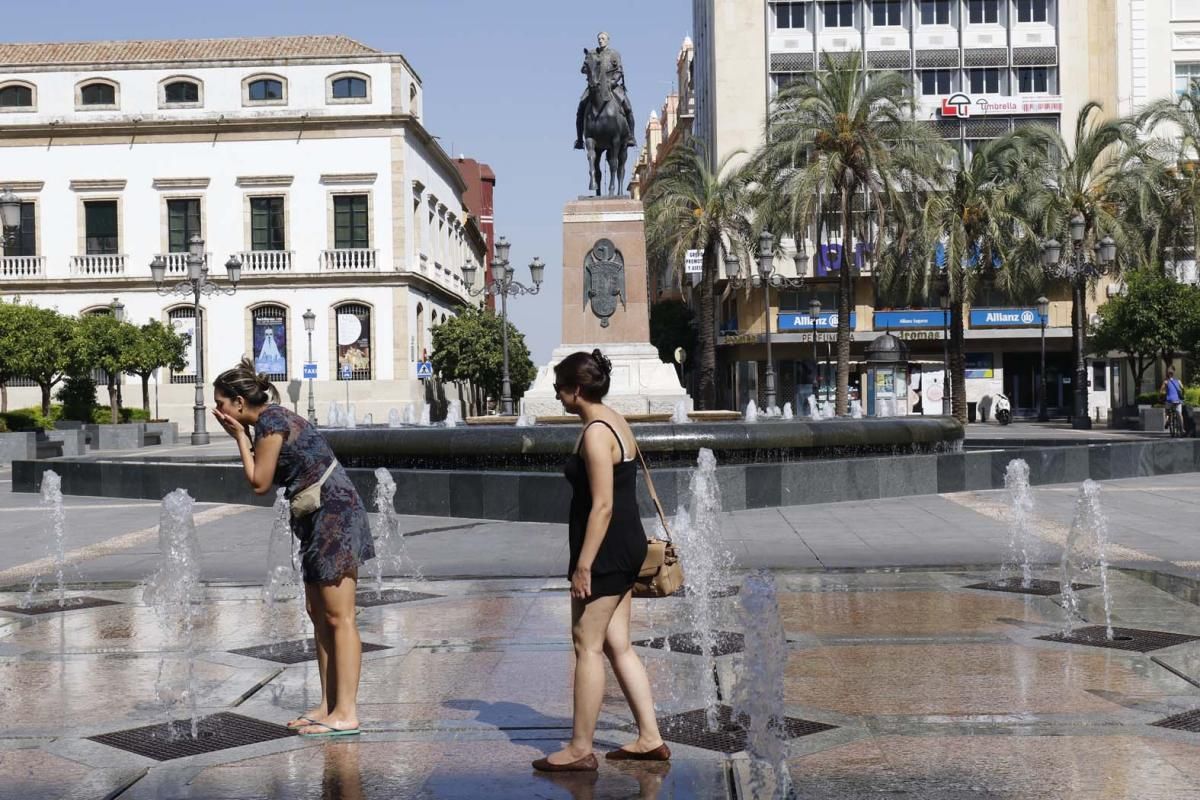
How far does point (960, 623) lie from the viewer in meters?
8.52

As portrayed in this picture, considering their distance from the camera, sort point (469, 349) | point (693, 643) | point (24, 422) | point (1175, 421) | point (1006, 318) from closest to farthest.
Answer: point (693, 643), point (1175, 421), point (24, 422), point (469, 349), point (1006, 318)

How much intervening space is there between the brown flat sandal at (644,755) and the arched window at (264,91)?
5268cm

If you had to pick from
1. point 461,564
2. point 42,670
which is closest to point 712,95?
point 461,564

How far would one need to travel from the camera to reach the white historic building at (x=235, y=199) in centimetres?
5462

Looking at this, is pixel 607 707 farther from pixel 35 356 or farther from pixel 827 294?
pixel 827 294

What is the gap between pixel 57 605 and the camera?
996 centimetres

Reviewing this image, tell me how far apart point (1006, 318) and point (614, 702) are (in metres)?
56.4

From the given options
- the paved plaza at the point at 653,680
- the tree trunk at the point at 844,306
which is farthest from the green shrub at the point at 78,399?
the paved plaza at the point at 653,680

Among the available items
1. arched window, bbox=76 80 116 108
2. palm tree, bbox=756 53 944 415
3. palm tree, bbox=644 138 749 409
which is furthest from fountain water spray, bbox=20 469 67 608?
arched window, bbox=76 80 116 108

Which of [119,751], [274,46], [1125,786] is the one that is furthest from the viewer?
[274,46]

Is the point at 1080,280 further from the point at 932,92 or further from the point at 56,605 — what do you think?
the point at 56,605

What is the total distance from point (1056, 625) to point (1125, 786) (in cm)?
363

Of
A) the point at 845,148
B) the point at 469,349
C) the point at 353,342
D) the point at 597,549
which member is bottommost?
the point at 597,549

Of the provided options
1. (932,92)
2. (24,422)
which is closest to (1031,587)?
(24,422)
